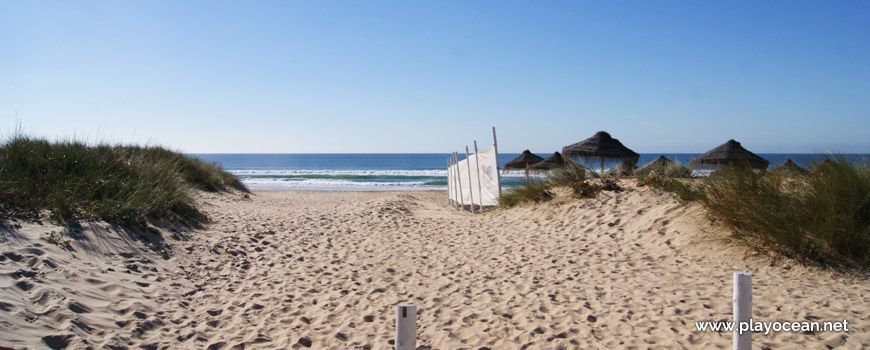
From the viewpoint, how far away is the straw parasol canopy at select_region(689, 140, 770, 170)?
38.1 ft

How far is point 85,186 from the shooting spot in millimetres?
6398

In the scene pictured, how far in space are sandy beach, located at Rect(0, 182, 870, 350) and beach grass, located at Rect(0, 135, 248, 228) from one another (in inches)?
17.2

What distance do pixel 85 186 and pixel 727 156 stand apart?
13.1 meters

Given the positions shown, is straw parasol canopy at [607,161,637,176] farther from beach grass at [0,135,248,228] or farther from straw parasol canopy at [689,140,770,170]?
beach grass at [0,135,248,228]

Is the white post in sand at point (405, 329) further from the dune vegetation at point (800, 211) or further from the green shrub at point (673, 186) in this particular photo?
the green shrub at point (673, 186)

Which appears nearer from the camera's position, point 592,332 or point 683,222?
point 592,332

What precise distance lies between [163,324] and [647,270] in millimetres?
4728

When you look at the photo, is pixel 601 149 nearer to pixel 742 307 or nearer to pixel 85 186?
pixel 742 307

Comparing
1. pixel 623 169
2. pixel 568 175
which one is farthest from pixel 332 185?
pixel 568 175

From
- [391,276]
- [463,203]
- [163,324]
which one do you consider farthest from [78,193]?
[463,203]

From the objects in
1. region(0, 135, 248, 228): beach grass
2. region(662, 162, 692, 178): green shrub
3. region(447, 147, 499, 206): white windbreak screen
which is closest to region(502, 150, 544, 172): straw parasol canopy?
region(447, 147, 499, 206): white windbreak screen

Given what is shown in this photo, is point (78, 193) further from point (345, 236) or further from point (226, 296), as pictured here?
point (345, 236)

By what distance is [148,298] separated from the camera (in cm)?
414

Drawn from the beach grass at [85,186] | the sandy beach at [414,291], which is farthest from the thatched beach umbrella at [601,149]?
the beach grass at [85,186]
